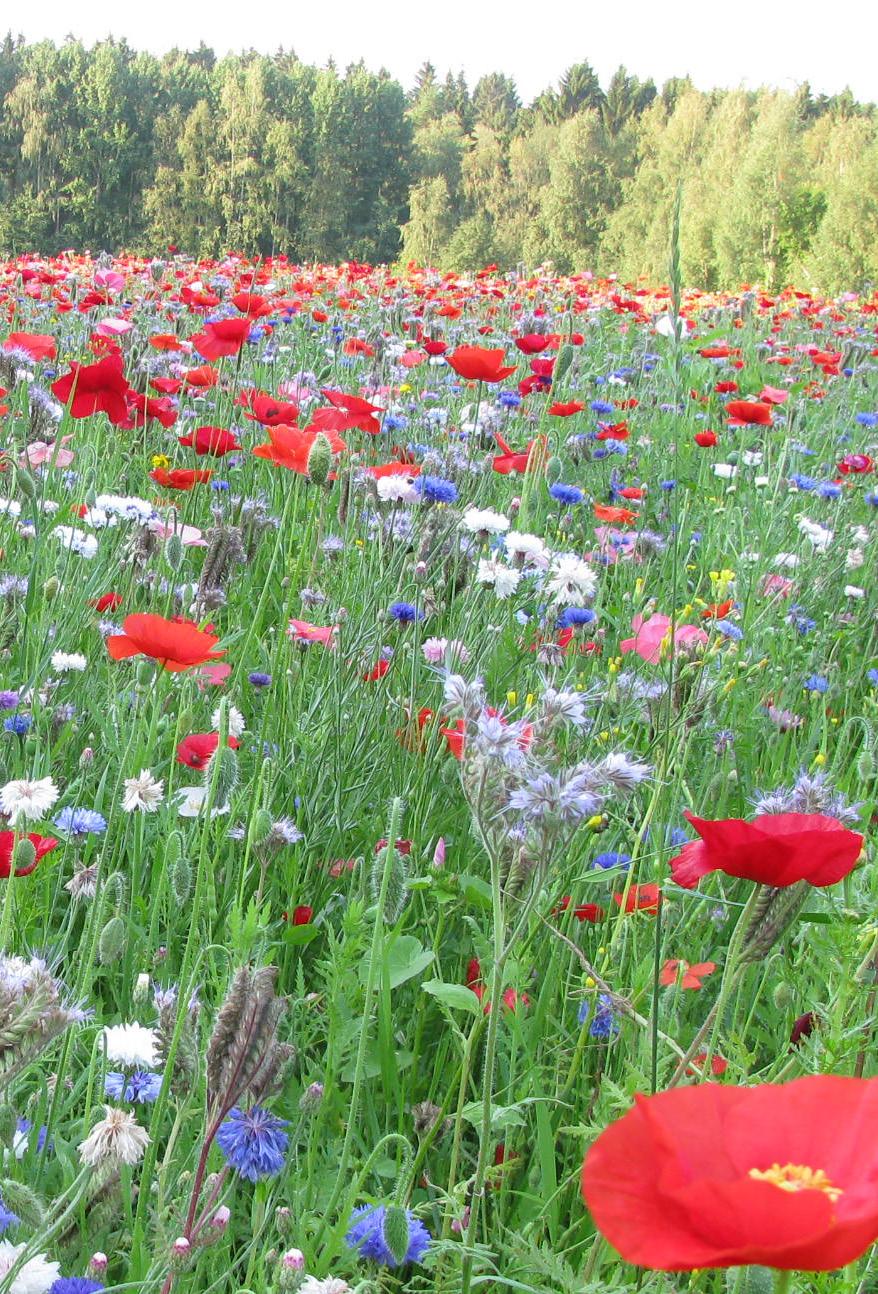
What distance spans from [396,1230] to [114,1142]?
0.22m

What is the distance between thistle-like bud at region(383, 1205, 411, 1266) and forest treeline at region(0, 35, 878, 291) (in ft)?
50.3

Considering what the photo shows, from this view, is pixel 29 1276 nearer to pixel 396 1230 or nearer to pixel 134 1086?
pixel 396 1230

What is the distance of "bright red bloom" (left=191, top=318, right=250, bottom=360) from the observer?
282cm

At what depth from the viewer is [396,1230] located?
868 millimetres

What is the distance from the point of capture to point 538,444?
2598 mm

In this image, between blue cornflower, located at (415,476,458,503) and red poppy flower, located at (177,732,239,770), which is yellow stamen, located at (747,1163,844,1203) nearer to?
red poppy flower, located at (177,732,239,770)

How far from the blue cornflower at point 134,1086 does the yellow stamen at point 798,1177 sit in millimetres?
760

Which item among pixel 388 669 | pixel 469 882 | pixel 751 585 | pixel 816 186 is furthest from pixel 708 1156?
pixel 816 186

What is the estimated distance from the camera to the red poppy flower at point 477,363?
259cm

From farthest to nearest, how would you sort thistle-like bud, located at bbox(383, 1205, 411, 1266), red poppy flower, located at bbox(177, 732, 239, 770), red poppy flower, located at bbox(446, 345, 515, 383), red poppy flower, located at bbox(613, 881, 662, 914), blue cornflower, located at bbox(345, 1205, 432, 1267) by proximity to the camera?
red poppy flower, located at bbox(446, 345, 515, 383) < red poppy flower, located at bbox(177, 732, 239, 770) < red poppy flower, located at bbox(613, 881, 662, 914) < blue cornflower, located at bbox(345, 1205, 432, 1267) < thistle-like bud, located at bbox(383, 1205, 411, 1266)

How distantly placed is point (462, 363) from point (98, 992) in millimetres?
1591

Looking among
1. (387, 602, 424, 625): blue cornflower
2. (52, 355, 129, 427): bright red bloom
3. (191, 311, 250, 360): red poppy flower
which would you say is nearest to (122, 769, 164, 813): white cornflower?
(387, 602, 424, 625): blue cornflower

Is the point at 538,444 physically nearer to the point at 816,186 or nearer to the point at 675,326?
the point at 675,326

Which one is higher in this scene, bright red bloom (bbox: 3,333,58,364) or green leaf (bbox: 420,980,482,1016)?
bright red bloom (bbox: 3,333,58,364)
